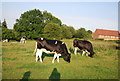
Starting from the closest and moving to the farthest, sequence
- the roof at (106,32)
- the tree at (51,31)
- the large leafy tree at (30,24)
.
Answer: the tree at (51,31) → the large leafy tree at (30,24) → the roof at (106,32)

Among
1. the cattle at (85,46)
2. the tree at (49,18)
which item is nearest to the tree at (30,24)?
the tree at (49,18)

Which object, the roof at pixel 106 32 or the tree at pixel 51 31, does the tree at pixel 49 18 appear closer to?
the tree at pixel 51 31

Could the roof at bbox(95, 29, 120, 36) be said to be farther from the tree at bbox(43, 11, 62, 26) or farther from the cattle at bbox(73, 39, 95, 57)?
the cattle at bbox(73, 39, 95, 57)

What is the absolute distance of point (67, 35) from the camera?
58906mm

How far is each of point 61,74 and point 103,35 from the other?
74.8 meters

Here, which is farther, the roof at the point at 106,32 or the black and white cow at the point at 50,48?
the roof at the point at 106,32

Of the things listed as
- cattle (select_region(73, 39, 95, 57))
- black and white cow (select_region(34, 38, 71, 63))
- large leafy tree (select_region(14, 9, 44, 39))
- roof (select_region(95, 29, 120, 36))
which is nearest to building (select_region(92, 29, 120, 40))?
roof (select_region(95, 29, 120, 36))

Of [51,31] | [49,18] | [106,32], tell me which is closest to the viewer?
[51,31]

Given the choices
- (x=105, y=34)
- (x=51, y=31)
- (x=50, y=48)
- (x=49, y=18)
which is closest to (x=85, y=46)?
(x=50, y=48)

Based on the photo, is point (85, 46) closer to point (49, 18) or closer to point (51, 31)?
point (51, 31)

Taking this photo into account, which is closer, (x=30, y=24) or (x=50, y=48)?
(x=50, y=48)

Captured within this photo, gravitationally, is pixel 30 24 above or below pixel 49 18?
below

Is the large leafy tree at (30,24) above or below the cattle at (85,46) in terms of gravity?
above

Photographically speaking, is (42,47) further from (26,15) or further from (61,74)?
(26,15)
